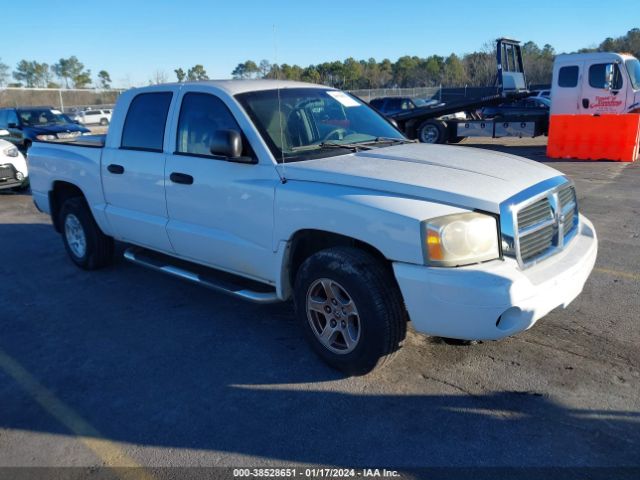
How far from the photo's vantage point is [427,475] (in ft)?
8.79

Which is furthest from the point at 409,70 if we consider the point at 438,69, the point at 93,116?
the point at 93,116

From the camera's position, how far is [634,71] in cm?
1448

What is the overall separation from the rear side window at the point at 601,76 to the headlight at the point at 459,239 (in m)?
13.7

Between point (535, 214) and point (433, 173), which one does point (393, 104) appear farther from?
point (535, 214)

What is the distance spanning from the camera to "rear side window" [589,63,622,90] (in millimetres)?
14211

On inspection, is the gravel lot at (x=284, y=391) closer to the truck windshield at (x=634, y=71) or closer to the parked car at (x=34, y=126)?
the parked car at (x=34, y=126)

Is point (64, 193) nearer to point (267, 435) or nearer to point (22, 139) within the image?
point (267, 435)

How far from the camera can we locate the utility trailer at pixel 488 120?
1552 cm

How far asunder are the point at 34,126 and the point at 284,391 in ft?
46.0

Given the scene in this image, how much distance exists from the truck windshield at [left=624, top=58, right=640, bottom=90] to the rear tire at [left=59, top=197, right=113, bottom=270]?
14065mm

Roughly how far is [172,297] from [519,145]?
15.6m

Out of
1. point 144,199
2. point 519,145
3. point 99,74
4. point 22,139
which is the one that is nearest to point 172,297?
point 144,199

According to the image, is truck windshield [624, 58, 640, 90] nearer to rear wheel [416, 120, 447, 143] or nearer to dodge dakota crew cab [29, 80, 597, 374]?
rear wheel [416, 120, 447, 143]

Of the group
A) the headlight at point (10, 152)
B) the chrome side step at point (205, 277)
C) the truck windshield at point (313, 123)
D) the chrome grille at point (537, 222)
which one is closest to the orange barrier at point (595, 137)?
the truck windshield at point (313, 123)
